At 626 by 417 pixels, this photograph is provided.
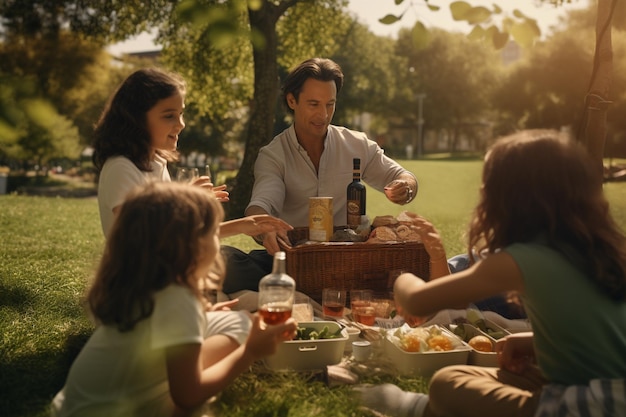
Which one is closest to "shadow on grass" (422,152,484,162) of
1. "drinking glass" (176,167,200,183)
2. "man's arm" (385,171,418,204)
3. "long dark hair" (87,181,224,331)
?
"man's arm" (385,171,418,204)

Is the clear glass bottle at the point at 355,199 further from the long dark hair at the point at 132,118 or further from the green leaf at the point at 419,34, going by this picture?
the green leaf at the point at 419,34

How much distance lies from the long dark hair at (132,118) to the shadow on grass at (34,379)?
113 cm

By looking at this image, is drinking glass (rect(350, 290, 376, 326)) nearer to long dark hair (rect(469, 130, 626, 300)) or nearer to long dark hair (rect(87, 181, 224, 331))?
long dark hair (rect(469, 130, 626, 300))

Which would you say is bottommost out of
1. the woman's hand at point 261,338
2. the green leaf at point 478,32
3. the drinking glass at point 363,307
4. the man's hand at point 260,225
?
the drinking glass at point 363,307

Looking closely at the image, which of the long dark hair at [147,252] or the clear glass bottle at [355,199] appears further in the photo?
the clear glass bottle at [355,199]

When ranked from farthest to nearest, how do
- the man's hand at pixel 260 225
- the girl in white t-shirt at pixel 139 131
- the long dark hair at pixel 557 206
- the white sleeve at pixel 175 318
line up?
the man's hand at pixel 260 225 → the girl in white t-shirt at pixel 139 131 → the long dark hair at pixel 557 206 → the white sleeve at pixel 175 318

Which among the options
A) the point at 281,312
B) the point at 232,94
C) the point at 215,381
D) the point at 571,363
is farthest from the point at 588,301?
the point at 232,94

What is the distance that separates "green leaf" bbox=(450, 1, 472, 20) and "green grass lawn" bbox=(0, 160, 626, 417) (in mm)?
1119

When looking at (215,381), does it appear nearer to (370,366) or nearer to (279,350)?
(279,350)

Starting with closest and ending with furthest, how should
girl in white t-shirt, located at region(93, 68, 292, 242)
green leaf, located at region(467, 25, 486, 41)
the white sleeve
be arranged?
the white sleeve
green leaf, located at region(467, 25, 486, 41)
girl in white t-shirt, located at region(93, 68, 292, 242)

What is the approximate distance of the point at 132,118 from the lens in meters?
3.67

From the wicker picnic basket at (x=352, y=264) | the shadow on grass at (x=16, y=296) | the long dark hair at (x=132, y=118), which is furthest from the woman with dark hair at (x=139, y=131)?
the shadow on grass at (x=16, y=296)

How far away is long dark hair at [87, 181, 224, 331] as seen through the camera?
7.66 feet

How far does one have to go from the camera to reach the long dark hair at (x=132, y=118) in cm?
364
